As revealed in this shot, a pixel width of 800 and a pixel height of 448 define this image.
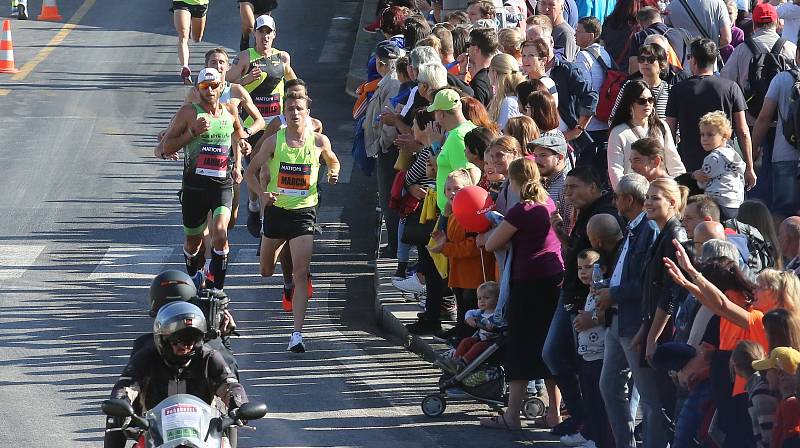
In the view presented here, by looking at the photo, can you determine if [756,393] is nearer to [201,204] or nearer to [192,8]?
[201,204]

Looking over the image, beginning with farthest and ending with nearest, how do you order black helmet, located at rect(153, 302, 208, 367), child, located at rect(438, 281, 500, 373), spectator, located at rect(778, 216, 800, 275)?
child, located at rect(438, 281, 500, 373)
spectator, located at rect(778, 216, 800, 275)
black helmet, located at rect(153, 302, 208, 367)

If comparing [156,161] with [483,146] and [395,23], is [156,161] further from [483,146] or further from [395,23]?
[483,146]

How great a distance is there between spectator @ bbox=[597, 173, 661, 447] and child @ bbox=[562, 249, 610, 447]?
0.69ft

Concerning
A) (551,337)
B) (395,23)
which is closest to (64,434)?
(551,337)

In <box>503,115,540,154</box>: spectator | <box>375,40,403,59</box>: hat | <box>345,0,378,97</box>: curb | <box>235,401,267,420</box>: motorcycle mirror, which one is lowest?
<box>345,0,378,97</box>: curb

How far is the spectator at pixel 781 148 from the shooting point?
12.7m

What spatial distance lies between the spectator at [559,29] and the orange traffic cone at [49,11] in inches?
628

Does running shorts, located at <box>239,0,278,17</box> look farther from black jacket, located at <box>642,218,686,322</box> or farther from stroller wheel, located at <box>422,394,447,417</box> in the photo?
black jacket, located at <box>642,218,686,322</box>

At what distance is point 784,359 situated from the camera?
25.5ft

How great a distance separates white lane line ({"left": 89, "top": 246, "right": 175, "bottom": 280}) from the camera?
51.5 feet

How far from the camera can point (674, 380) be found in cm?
922

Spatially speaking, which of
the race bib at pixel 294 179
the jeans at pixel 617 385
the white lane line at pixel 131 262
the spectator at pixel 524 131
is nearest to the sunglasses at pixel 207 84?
the race bib at pixel 294 179

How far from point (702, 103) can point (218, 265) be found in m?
4.60

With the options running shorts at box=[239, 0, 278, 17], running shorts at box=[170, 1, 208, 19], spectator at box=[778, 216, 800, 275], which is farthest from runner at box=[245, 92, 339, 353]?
running shorts at box=[239, 0, 278, 17]
